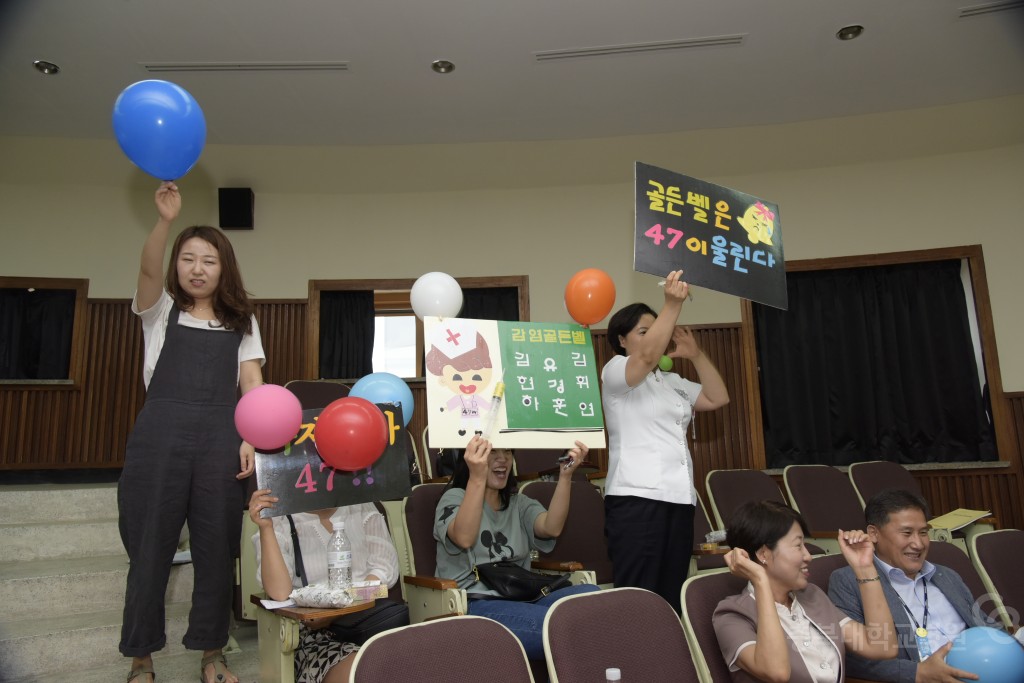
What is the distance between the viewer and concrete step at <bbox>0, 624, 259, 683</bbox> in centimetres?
262

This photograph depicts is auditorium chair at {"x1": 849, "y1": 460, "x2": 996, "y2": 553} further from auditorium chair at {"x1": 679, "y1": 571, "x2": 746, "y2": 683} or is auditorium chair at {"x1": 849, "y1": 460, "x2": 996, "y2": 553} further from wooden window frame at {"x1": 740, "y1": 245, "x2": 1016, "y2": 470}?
auditorium chair at {"x1": 679, "y1": 571, "x2": 746, "y2": 683}

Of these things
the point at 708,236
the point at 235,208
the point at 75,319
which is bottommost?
the point at 708,236

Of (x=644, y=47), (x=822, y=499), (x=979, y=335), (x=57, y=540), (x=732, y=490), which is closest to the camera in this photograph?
(x=57, y=540)

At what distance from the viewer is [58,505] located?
4.17 m

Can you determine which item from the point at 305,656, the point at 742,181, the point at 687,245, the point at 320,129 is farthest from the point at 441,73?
the point at 305,656

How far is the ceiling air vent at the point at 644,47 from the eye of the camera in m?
4.58

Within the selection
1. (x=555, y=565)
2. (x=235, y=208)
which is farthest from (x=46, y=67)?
(x=555, y=565)

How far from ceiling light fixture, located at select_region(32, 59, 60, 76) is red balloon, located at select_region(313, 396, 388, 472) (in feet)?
13.0

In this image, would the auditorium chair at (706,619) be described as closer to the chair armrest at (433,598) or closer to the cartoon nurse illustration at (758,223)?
the chair armrest at (433,598)

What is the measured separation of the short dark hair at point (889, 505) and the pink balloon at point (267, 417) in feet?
5.85

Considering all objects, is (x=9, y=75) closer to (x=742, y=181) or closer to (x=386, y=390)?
(x=386, y=390)

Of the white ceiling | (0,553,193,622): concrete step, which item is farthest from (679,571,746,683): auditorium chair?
the white ceiling

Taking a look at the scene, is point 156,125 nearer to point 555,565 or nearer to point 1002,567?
point 555,565

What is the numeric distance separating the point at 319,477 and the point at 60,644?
1.56 meters
